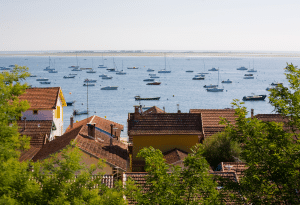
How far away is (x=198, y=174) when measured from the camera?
440 inches

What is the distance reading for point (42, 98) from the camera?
4169 cm

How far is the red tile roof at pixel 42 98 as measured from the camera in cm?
4044

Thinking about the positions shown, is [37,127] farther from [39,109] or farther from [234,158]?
[234,158]

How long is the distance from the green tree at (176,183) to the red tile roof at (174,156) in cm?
1421

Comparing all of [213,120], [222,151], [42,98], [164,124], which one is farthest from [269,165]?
[42,98]

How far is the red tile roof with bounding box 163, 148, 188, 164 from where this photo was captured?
2595 centimetres

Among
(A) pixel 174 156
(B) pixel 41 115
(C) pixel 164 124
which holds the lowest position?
(A) pixel 174 156

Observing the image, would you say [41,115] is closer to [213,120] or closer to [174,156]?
[213,120]

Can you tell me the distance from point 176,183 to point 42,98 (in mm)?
33316

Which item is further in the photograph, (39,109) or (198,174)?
(39,109)

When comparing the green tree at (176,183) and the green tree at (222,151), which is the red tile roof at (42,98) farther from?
the green tree at (176,183)

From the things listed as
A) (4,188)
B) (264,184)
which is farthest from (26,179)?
(264,184)

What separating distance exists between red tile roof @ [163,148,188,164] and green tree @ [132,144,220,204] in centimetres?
1421

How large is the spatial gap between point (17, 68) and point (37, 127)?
22398mm
